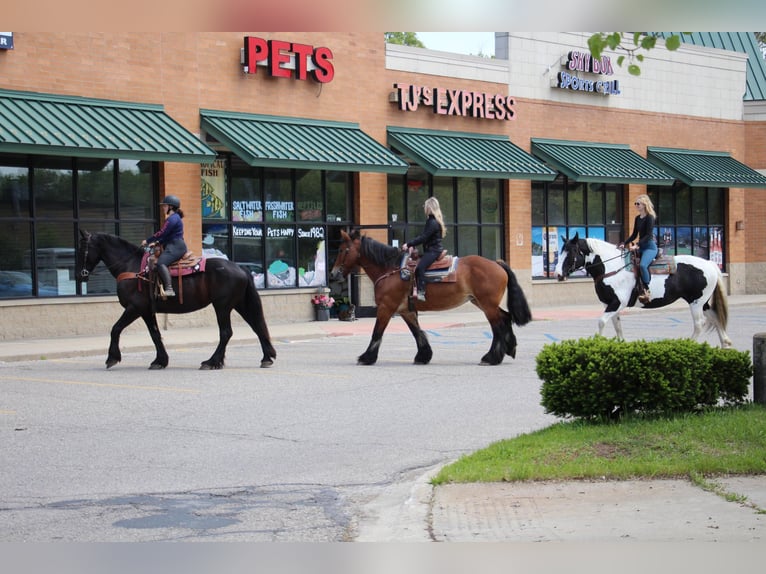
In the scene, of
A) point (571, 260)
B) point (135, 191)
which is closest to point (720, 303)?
point (571, 260)

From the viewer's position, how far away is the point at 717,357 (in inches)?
390

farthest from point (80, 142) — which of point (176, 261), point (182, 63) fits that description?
point (176, 261)

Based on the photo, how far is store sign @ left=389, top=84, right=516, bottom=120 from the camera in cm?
2936

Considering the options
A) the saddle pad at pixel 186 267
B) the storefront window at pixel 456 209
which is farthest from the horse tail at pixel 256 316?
the storefront window at pixel 456 209

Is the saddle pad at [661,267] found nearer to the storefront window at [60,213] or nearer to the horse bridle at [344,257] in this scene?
the horse bridle at [344,257]

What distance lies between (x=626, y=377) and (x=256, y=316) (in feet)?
27.6

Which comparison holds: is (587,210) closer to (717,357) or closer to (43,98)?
(43,98)

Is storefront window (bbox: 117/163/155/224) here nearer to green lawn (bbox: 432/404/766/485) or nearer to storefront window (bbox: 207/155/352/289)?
storefront window (bbox: 207/155/352/289)

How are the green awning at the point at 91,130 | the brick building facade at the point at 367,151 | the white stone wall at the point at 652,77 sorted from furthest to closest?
the white stone wall at the point at 652,77, the brick building facade at the point at 367,151, the green awning at the point at 91,130

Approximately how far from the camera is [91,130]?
72.6ft

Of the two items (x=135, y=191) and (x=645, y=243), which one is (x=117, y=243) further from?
(x=645, y=243)

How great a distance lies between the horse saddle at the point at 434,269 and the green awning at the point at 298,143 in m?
8.12

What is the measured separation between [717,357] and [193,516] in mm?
5035

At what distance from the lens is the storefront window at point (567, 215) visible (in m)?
33.7
